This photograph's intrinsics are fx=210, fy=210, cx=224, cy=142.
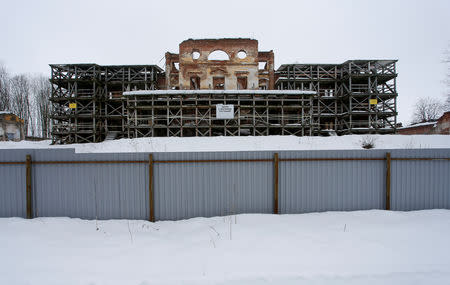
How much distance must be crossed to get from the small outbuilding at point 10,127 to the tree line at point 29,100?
8064 millimetres

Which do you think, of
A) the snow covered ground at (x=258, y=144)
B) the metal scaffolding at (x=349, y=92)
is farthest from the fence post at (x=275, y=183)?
the metal scaffolding at (x=349, y=92)

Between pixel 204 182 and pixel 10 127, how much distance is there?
109ft

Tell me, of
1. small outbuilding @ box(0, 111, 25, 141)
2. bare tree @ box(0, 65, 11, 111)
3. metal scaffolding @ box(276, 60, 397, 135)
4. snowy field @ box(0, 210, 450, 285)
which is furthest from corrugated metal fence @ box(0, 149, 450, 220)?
bare tree @ box(0, 65, 11, 111)

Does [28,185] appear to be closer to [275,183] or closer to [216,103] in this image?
[275,183]

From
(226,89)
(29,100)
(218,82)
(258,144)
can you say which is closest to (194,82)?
(218,82)

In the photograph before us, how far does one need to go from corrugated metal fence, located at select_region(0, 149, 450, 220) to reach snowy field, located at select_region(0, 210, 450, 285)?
0.29 metres

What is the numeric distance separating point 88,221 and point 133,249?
1868 millimetres

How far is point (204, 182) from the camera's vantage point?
16.5ft

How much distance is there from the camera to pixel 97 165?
4957mm

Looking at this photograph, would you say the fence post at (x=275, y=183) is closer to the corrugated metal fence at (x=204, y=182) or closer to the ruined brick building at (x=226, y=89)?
the corrugated metal fence at (x=204, y=182)

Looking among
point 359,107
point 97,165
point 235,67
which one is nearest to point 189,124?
point 235,67

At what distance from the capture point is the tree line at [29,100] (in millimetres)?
35656

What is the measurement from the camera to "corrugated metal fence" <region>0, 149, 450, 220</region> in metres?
4.95

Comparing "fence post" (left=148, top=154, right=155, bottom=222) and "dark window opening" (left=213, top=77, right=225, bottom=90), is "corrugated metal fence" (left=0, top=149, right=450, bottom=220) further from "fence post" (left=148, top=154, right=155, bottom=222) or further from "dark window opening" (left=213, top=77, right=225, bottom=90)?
"dark window opening" (left=213, top=77, right=225, bottom=90)
